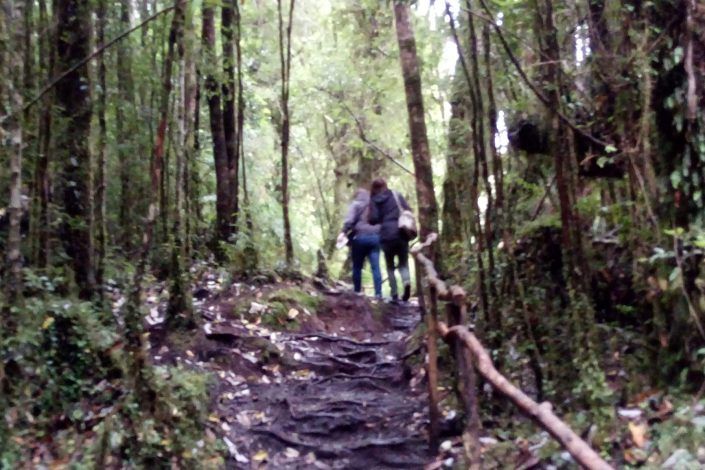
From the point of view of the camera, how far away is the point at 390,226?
12.4 metres

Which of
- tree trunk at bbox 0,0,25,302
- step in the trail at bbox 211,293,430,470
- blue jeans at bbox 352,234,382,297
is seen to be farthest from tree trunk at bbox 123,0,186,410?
blue jeans at bbox 352,234,382,297

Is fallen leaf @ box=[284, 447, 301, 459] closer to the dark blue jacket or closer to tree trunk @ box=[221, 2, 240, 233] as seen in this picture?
the dark blue jacket

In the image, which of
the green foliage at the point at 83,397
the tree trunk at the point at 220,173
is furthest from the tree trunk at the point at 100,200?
the tree trunk at the point at 220,173

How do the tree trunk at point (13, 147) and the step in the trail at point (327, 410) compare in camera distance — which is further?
the step in the trail at point (327, 410)

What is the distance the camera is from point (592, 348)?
6230 mm

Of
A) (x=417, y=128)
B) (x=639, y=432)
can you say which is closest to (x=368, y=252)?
(x=417, y=128)

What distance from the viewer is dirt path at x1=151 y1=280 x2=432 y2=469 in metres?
7.02

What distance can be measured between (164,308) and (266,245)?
5845 mm

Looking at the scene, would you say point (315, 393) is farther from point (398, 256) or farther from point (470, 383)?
point (398, 256)

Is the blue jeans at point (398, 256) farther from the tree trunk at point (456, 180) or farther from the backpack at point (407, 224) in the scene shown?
the tree trunk at point (456, 180)

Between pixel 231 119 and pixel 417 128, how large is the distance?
5.00 meters

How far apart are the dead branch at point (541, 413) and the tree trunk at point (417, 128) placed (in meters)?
3.98

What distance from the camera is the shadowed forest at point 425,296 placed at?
587cm

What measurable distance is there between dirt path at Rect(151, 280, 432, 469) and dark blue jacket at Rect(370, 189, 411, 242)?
1.50 meters
